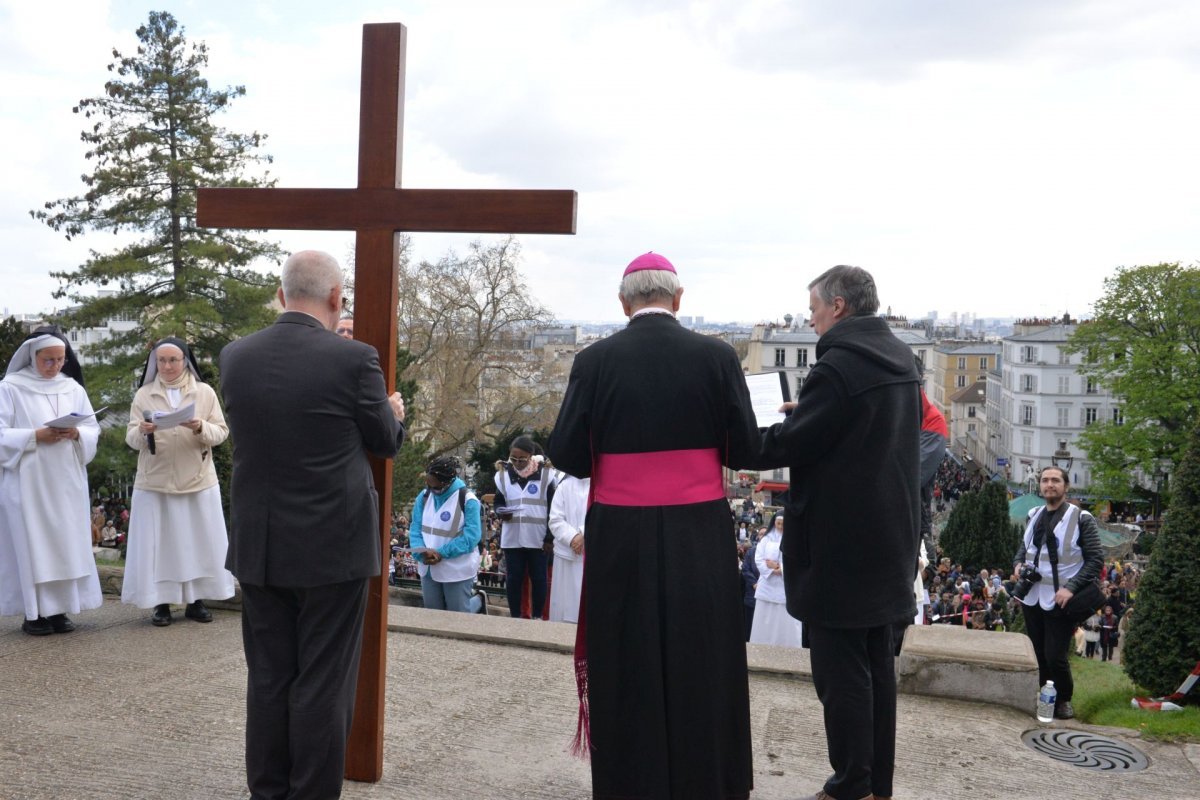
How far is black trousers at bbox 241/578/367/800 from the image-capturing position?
11.4 feet

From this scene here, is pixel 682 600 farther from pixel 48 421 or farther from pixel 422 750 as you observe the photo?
pixel 48 421

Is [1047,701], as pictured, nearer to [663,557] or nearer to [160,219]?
[663,557]

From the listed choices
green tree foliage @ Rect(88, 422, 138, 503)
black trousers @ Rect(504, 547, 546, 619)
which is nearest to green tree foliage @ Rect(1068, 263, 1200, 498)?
green tree foliage @ Rect(88, 422, 138, 503)

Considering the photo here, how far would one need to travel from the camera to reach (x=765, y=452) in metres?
3.71

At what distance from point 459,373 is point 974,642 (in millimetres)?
37915

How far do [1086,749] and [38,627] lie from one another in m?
5.91

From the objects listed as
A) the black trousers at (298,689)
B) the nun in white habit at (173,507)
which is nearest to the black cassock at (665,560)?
the black trousers at (298,689)

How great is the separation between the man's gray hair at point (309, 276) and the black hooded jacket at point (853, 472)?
1.64m

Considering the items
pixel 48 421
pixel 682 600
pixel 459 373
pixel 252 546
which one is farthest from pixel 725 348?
pixel 459 373

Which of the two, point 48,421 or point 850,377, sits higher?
point 850,377

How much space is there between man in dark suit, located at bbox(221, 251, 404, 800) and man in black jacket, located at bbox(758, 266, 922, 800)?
144cm

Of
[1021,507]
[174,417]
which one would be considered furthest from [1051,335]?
[174,417]

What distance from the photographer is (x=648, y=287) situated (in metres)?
3.70

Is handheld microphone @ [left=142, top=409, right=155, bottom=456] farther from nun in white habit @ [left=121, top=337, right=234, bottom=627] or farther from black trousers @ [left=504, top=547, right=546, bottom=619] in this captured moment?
black trousers @ [left=504, top=547, right=546, bottom=619]
